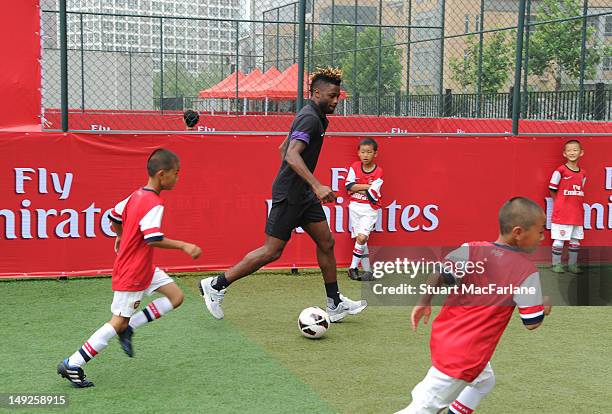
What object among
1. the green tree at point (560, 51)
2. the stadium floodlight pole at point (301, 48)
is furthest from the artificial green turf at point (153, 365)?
the green tree at point (560, 51)

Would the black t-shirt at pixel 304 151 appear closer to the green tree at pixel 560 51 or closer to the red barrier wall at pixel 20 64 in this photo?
the red barrier wall at pixel 20 64

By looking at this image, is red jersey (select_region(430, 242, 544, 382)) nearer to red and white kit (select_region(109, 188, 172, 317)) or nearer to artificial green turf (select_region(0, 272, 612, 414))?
artificial green turf (select_region(0, 272, 612, 414))

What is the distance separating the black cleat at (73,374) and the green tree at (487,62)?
16.2 metres

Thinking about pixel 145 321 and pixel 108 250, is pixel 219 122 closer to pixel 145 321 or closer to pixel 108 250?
pixel 108 250

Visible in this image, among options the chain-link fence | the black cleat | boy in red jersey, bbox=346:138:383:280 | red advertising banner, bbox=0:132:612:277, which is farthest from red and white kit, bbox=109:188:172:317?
the chain-link fence

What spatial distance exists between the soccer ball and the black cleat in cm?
191

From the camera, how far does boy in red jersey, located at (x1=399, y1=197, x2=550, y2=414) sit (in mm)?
3949

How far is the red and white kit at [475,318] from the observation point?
3947mm

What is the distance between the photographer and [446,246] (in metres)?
9.61

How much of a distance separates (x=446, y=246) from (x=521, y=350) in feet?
10.7

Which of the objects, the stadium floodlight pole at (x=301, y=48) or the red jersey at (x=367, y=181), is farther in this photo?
the stadium floodlight pole at (x=301, y=48)

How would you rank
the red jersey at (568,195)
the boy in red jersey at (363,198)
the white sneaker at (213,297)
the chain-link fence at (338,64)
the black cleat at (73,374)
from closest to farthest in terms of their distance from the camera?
the black cleat at (73,374) < the white sneaker at (213,297) < the boy in red jersey at (363,198) < the red jersey at (568,195) < the chain-link fence at (338,64)

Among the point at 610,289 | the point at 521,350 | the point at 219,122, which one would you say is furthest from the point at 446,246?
the point at 219,122

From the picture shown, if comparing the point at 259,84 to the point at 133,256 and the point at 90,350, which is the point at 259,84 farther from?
the point at 90,350
